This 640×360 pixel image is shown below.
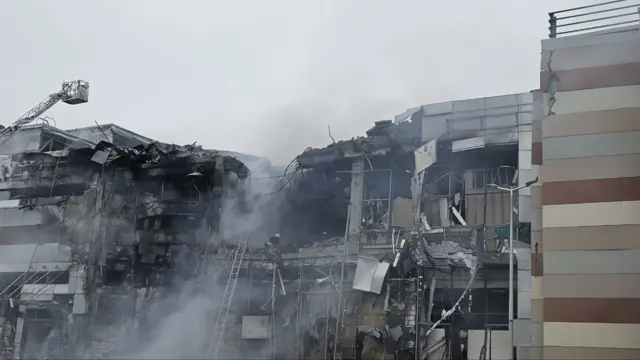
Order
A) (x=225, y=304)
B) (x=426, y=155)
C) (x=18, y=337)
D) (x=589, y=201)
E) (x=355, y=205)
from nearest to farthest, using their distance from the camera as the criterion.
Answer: (x=589, y=201)
(x=426, y=155)
(x=355, y=205)
(x=225, y=304)
(x=18, y=337)

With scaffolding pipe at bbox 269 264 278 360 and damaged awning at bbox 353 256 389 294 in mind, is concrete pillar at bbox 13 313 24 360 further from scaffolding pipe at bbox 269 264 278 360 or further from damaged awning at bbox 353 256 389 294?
damaged awning at bbox 353 256 389 294

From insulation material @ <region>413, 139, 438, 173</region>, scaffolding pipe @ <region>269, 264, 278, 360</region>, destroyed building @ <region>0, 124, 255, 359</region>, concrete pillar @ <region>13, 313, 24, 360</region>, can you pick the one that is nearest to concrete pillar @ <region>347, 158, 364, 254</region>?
insulation material @ <region>413, 139, 438, 173</region>

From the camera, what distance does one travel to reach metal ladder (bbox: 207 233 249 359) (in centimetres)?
1825

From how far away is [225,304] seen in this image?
1870 cm

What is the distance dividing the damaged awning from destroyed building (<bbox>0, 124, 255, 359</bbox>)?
17.6 ft

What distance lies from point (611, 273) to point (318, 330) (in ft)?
25.0

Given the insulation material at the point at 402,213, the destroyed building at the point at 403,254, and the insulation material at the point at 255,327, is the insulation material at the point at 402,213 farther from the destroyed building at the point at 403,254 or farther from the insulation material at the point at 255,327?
the insulation material at the point at 255,327

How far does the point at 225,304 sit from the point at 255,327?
1.17 meters

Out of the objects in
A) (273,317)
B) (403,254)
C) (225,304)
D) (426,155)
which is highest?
(426,155)

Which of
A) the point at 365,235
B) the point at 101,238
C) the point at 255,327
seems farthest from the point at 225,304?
the point at 101,238

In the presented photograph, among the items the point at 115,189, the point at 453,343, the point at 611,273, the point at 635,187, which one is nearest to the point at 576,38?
the point at 635,187

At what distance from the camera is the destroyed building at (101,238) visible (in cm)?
2033

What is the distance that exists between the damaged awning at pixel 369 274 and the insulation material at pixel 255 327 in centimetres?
281

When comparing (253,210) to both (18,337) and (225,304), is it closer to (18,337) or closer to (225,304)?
(225,304)
